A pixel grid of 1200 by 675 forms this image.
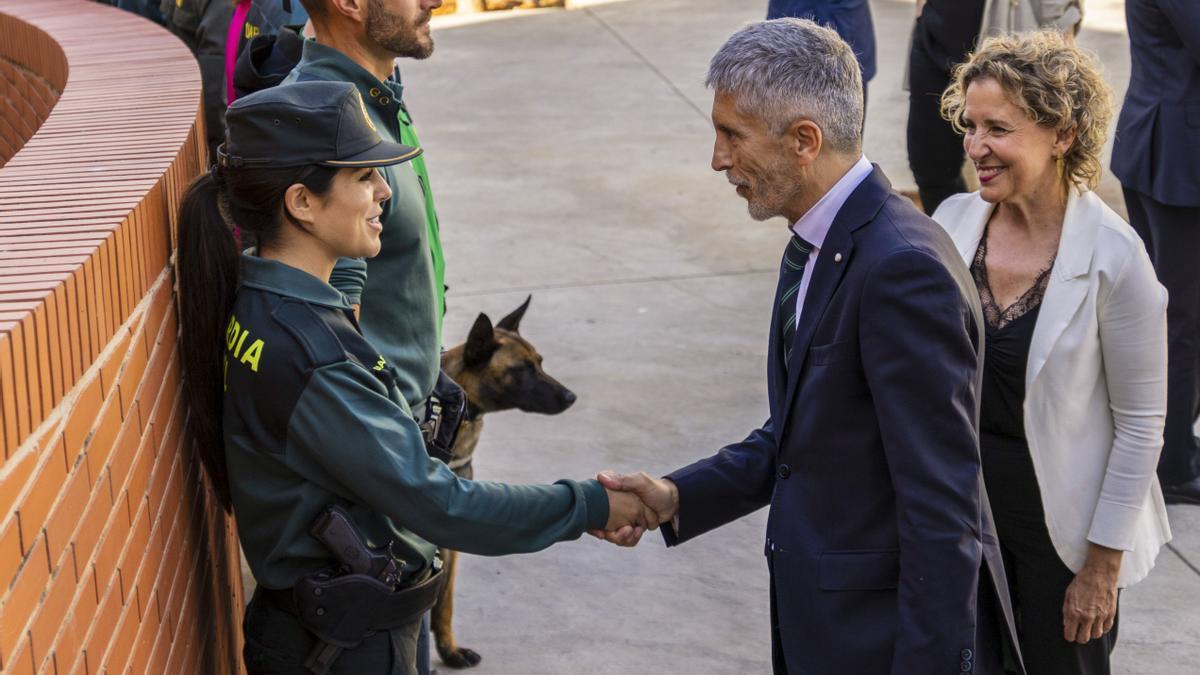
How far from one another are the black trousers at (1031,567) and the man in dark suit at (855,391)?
610 millimetres

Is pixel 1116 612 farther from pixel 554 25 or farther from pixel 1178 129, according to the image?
pixel 554 25

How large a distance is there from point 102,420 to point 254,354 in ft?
1.14

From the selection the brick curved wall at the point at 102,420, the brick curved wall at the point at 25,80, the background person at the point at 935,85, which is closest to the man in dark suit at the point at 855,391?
the brick curved wall at the point at 102,420

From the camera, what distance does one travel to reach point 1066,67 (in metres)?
3.37

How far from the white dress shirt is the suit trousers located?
4.57m

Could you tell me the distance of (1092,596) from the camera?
3.33 meters

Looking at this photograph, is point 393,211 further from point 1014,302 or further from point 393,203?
point 1014,302

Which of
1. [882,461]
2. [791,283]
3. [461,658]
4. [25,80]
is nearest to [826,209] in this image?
[791,283]

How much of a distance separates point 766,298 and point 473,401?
11.0 ft

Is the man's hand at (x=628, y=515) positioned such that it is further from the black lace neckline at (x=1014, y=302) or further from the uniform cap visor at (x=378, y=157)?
the black lace neckline at (x=1014, y=302)

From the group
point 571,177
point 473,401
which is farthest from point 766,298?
point 473,401

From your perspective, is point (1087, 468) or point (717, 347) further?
point (717, 347)

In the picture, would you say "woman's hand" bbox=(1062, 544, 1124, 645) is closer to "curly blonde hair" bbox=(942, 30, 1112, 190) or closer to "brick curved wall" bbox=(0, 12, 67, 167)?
"curly blonde hair" bbox=(942, 30, 1112, 190)

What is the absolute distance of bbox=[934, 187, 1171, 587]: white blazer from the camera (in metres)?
3.28
